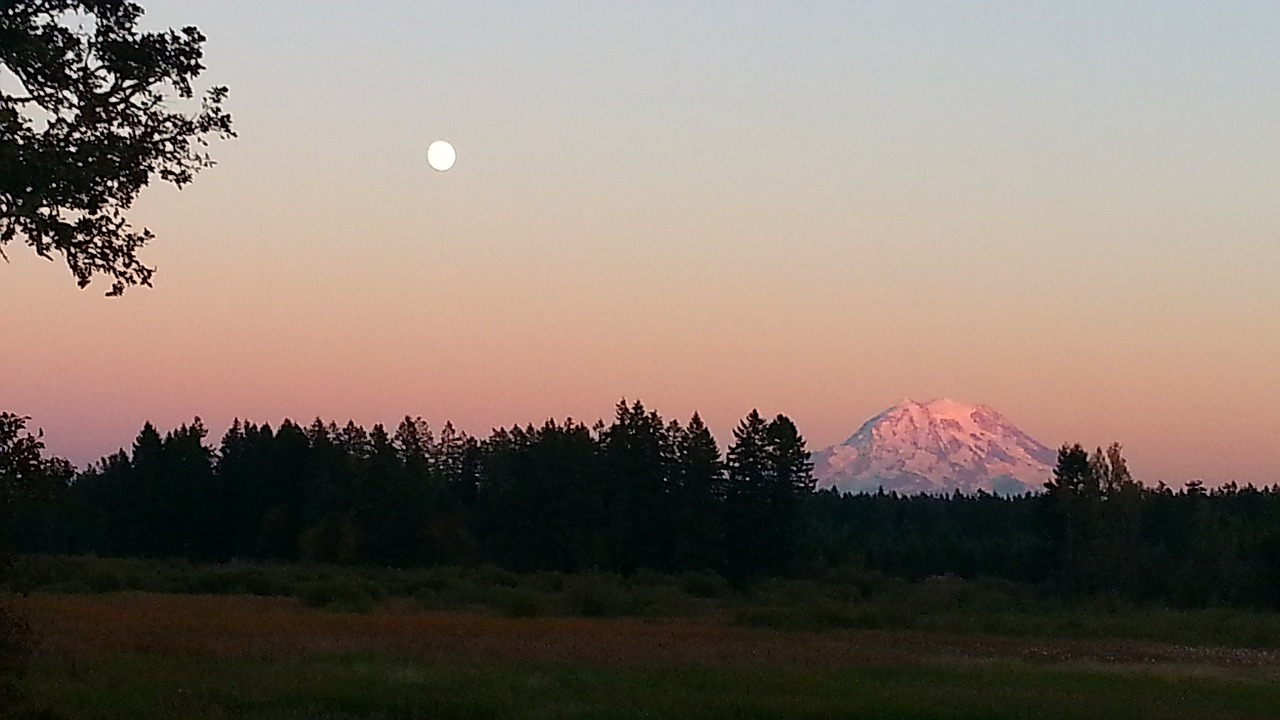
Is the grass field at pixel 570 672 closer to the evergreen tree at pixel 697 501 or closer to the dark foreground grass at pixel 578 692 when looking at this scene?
the dark foreground grass at pixel 578 692

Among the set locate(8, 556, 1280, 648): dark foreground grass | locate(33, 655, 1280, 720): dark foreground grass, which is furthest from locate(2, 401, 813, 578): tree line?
locate(33, 655, 1280, 720): dark foreground grass

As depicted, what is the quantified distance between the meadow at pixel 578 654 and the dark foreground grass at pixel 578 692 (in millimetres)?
66

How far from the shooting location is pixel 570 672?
90.1 ft

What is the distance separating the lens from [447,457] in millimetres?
128000

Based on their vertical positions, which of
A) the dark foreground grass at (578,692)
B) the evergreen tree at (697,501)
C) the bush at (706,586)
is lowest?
the dark foreground grass at (578,692)

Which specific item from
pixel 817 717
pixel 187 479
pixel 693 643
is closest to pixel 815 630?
pixel 693 643

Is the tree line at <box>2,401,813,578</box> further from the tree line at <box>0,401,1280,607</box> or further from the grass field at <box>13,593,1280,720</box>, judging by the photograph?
the grass field at <box>13,593,1280,720</box>

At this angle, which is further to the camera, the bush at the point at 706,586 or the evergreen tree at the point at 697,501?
the evergreen tree at the point at 697,501

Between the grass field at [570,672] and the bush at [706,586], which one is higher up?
the bush at [706,586]

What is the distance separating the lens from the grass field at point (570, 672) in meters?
21.8

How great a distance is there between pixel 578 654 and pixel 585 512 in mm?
54973

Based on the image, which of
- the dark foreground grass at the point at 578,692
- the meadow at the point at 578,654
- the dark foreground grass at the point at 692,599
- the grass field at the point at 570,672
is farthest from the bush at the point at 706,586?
the dark foreground grass at the point at 578,692

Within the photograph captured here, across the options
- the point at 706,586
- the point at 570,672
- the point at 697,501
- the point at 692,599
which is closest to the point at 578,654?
the point at 570,672

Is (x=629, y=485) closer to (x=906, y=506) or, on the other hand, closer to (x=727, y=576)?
(x=727, y=576)
